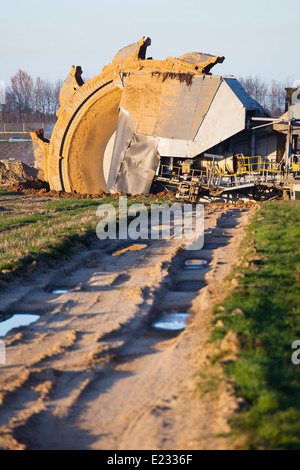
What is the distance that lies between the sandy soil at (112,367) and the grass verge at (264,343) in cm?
19

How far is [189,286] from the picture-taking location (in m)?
10.3

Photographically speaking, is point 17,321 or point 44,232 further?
point 44,232

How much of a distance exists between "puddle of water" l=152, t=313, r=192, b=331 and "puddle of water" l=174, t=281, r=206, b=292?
1447mm

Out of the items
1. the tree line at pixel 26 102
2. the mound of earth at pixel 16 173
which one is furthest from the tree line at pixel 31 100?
the mound of earth at pixel 16 173

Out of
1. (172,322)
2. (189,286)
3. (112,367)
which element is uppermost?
(189,286)

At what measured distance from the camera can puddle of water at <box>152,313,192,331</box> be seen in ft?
26.4

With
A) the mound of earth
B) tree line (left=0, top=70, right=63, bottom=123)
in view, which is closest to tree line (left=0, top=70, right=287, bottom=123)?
tree line (left=0, top=70, right=63, bottom=123)

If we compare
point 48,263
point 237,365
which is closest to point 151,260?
point 48,263

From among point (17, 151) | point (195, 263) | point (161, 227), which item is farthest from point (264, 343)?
point (17, 151)

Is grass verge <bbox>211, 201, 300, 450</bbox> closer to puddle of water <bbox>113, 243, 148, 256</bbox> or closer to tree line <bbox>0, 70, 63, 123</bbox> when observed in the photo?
puddle of water <bbox>113, 243, 148, 256</bbox>

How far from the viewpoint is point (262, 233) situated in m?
13.6

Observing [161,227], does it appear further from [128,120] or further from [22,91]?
[22,91]

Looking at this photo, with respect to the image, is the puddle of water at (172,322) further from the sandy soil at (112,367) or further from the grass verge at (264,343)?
the grass verge at (264,343)

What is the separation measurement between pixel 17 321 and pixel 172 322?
2.34m
